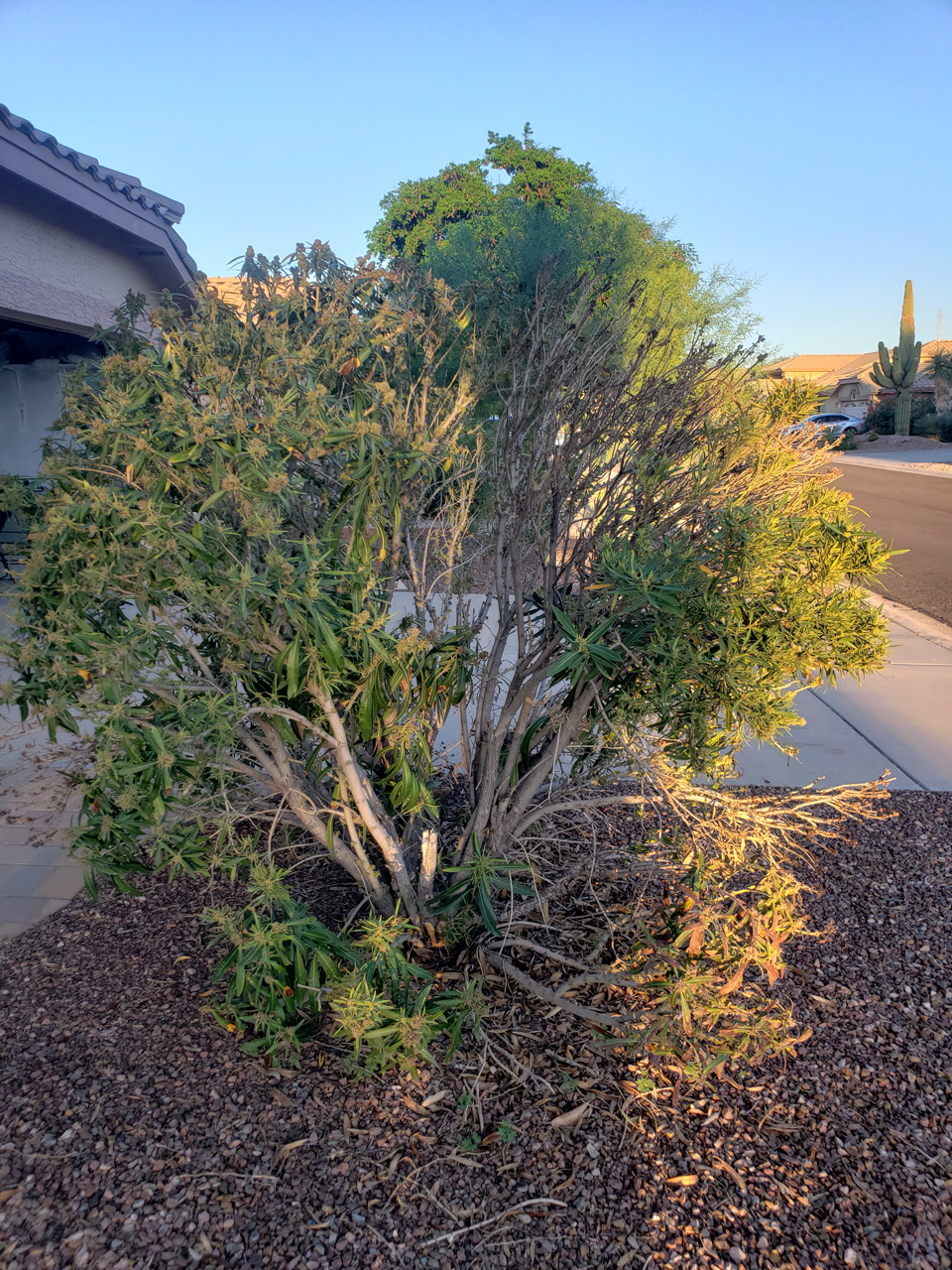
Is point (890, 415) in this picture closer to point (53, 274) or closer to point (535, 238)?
point (535, 238)

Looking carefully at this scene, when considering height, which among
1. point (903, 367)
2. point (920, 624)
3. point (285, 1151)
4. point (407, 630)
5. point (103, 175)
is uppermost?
point (103, 175)

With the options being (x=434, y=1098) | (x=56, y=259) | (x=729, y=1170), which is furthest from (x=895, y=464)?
(x=434, y=1098)

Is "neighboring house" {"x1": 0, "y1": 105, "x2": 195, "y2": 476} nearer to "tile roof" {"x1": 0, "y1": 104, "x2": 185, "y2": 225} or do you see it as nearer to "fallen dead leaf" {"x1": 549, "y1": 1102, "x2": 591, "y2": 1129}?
"tile roof" {"x1": 0, "y1": 104, "x2": 185, "y2": 225}

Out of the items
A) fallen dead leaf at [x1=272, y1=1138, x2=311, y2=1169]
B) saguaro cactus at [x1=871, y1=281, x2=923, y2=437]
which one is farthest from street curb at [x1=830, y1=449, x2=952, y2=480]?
fallen dead leaf at [x1=272, y1=1138, x2=311, y2=1169]

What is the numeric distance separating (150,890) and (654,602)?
249 cm

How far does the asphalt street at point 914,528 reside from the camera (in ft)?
31.6

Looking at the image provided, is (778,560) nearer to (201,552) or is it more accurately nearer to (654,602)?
(654,602)

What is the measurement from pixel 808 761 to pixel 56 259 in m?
8.04

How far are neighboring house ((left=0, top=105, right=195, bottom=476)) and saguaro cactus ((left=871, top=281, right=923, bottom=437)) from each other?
3857 cm

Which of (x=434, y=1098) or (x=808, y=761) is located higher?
(x=434, y=1098)

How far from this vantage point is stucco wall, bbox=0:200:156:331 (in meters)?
7.09

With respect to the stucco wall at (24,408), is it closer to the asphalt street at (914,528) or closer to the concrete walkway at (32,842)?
the concrete walkway at (32,842)

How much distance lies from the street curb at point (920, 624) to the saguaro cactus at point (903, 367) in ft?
118

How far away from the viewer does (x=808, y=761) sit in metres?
4.91
